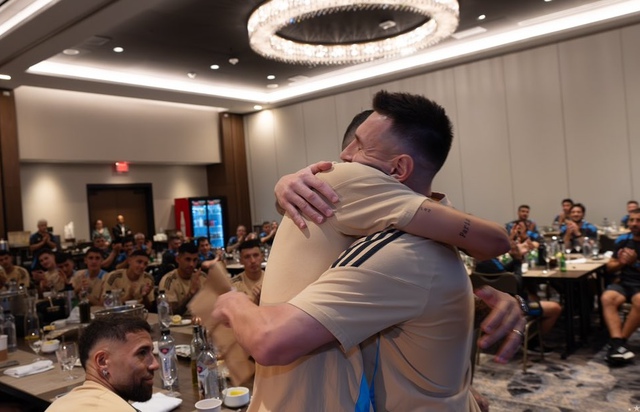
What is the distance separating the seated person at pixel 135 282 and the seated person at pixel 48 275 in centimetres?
69

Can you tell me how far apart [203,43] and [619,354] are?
708cm

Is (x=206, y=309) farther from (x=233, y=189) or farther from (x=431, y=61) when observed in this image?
(x=233, y=189)

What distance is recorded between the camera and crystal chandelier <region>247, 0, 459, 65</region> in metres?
6.34

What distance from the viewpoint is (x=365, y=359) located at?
42.9 inches

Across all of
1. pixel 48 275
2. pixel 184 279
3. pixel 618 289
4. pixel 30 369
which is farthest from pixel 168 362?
pixel 48 275

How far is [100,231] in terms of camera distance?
11.7m

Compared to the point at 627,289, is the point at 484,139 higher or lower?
higher

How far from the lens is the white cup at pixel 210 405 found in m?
2.04

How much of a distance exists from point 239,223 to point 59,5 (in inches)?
320

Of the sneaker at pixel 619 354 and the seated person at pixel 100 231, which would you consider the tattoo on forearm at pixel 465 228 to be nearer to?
the sneaker at pixel 619 354

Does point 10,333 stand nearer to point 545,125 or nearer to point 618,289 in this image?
point 618,289

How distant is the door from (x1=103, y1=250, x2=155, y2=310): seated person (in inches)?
273

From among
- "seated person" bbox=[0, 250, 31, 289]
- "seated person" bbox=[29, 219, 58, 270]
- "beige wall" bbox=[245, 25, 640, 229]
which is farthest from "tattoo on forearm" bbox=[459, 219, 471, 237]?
"seated person" bbox=[29, 219, 58, 270]

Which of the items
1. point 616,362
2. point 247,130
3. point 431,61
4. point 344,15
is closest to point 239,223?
point 247,130
